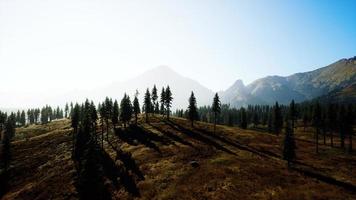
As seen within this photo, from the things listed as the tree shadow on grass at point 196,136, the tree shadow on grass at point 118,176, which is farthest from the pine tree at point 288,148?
the tree shadow on grass at point 118,176

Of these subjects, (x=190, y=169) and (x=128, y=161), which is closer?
(x=190, y=169)

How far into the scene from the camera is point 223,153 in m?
73.6

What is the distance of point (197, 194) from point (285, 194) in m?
15.6

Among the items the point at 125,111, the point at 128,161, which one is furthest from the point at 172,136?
the point at 125,111

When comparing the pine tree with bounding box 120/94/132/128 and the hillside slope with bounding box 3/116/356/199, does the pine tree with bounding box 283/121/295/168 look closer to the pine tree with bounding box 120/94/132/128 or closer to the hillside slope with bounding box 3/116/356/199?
the hillside slope with bounding box 3/116/356/199

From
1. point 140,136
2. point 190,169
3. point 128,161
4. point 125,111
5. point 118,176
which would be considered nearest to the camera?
point 190,169

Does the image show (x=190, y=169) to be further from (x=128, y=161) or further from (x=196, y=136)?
(x=196, y=136)

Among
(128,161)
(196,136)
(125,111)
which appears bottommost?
(128,161)

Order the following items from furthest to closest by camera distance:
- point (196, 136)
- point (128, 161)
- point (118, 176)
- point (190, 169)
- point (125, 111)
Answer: point (125, 111), point (196, 136), point (128, 161), point (118, 176), point (190, 169)

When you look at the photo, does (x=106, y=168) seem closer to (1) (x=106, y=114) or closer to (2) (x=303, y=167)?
(1) (x=106, y=114)

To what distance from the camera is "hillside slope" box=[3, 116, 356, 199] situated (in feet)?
173

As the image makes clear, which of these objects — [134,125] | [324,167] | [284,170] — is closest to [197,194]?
[284,170]

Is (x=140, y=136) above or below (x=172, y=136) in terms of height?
below

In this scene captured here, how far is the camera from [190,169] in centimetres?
6375
